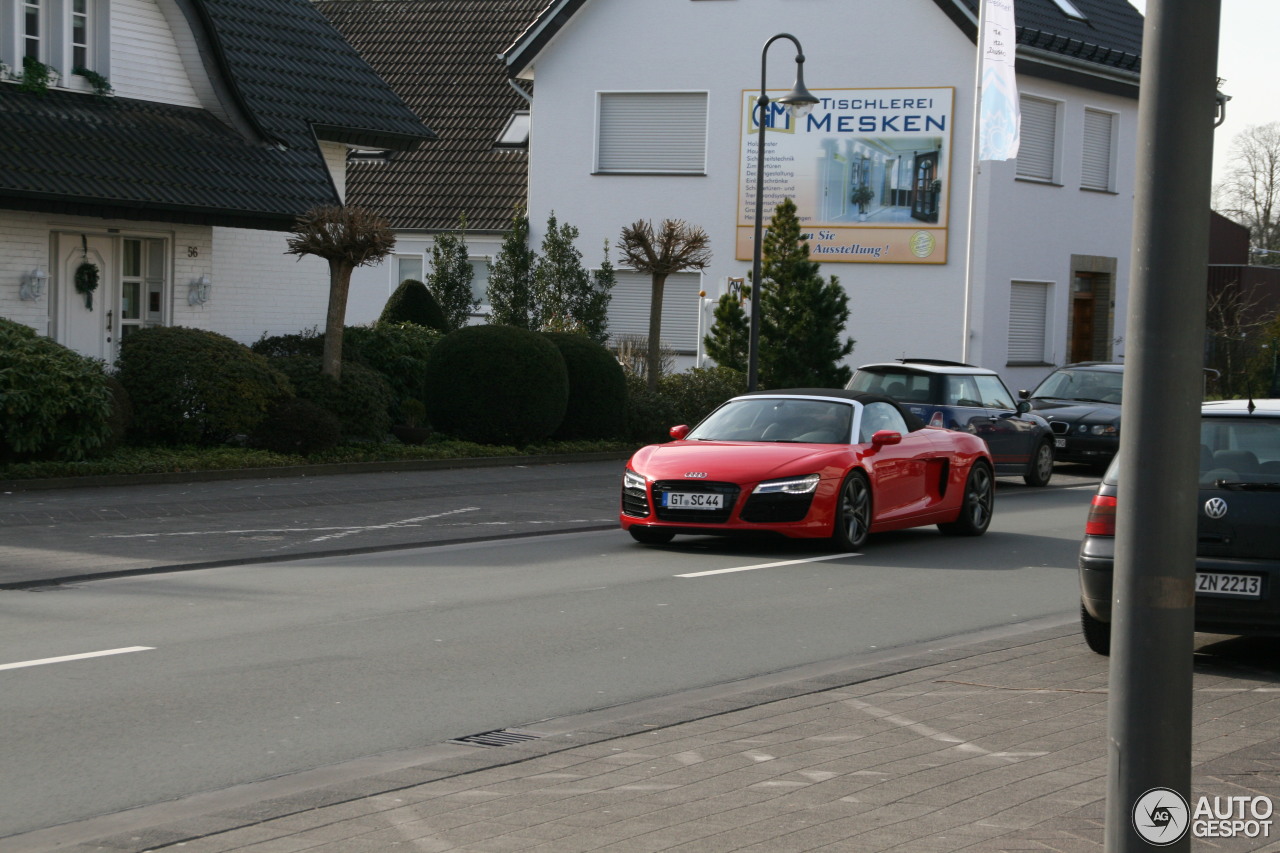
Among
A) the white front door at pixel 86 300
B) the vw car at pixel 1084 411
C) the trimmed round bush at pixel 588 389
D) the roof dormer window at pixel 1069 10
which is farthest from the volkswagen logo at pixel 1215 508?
the roof dormer window at pixel 1069 10

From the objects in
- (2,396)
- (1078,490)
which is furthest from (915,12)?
(2,396)

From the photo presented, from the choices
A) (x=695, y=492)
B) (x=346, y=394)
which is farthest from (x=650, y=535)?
(x=346, y=394)

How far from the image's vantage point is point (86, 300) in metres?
23.0

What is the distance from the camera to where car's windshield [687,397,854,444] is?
14539mm

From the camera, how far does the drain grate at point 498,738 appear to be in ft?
22.9

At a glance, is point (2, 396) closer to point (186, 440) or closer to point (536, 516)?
point (186, 440)

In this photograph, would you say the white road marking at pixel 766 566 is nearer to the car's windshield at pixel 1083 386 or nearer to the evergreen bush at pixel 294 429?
the evergreen bush at pixel 294 429

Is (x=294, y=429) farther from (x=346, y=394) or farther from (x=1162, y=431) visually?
(x=1162, y=431)

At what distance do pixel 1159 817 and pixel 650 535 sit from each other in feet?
34.1

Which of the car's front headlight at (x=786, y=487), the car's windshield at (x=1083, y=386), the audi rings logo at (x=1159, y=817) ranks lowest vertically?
the car's front headlight at (x=786, y=487)

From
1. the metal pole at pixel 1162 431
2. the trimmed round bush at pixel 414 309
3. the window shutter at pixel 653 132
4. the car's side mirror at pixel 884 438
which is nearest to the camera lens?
the metal pole at pixel 1162 431

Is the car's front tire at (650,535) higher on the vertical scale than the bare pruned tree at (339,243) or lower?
lower

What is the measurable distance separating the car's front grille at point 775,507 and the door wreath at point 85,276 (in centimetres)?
1282

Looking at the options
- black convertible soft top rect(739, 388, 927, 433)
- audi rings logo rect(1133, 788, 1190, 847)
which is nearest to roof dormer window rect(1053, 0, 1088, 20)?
black convertible soft top rect(739, 388, 927, 433)
